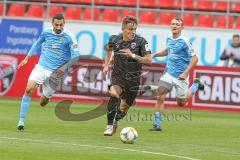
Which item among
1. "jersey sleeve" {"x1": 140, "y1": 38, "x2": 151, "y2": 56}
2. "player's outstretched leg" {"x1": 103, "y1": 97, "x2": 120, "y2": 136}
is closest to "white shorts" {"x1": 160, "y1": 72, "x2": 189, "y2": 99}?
"jersey sleeve" {"x1": 140, "y1": 38, "x2": 151, "y2": 56}

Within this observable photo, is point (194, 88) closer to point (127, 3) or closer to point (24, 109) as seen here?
point (24, 109)

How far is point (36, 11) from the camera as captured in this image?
31359 mm

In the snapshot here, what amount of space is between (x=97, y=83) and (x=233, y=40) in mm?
5374

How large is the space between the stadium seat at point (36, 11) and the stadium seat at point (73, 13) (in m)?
1.04

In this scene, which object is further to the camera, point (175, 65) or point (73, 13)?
point (73, 13)

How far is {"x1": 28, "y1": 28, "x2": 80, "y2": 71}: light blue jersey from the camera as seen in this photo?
16.8 meters

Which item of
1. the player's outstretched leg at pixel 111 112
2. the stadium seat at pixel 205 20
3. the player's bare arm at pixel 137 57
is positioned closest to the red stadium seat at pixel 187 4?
the stadium seat at pixel 205 20

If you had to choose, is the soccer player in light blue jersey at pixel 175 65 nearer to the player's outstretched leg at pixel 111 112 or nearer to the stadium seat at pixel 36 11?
the player's outstretched leg at pixel 111 112

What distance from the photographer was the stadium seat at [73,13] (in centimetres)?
3097

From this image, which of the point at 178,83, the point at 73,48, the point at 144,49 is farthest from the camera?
the point at 178,83

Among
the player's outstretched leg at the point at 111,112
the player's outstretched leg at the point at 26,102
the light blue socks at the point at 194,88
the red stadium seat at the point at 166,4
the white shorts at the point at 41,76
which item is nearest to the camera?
the player's outstretched leg at the point at 111,112


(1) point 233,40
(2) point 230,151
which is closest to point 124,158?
(2) point 230,151

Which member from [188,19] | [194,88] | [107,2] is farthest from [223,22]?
[194,88]

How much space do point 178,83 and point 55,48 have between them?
9.79 ft
